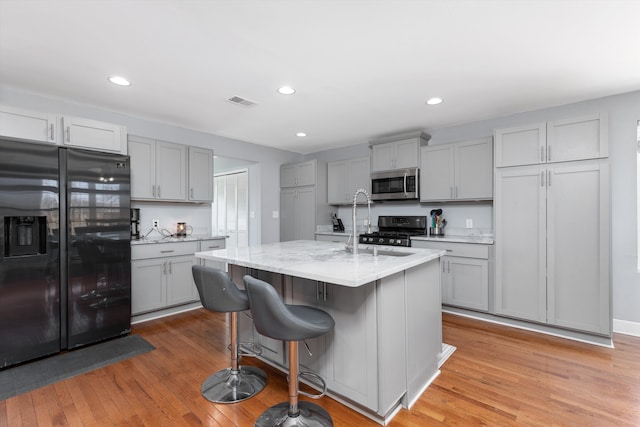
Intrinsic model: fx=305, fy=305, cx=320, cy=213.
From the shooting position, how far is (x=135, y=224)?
3818mm

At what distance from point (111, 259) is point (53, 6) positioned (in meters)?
2.12

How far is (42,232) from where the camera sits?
2.64 meters

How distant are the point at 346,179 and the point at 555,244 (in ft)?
9.66

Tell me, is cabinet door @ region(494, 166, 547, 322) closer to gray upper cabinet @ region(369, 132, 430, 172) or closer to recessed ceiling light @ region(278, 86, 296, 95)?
gray upper cabinet @ region(369, 132, 430, 172)

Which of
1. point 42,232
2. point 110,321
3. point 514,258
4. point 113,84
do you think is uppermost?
point 113,84

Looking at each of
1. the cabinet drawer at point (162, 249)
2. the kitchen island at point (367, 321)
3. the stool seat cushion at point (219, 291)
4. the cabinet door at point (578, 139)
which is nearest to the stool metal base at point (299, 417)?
the kitchen island at point (367, 321)

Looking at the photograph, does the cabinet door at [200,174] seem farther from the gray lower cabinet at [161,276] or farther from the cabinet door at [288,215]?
the cabinet door at [288,215]

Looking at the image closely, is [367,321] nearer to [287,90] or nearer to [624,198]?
[287,90]

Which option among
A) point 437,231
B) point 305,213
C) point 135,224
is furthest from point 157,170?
point 437,231

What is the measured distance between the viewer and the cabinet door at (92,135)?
286 cm

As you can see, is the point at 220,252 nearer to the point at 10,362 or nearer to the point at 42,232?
the point at 42,232

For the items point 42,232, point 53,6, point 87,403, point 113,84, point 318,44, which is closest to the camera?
point 53,6

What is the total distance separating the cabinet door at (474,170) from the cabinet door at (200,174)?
3.34 metres

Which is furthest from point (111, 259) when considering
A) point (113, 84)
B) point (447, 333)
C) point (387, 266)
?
point (447, 333)
